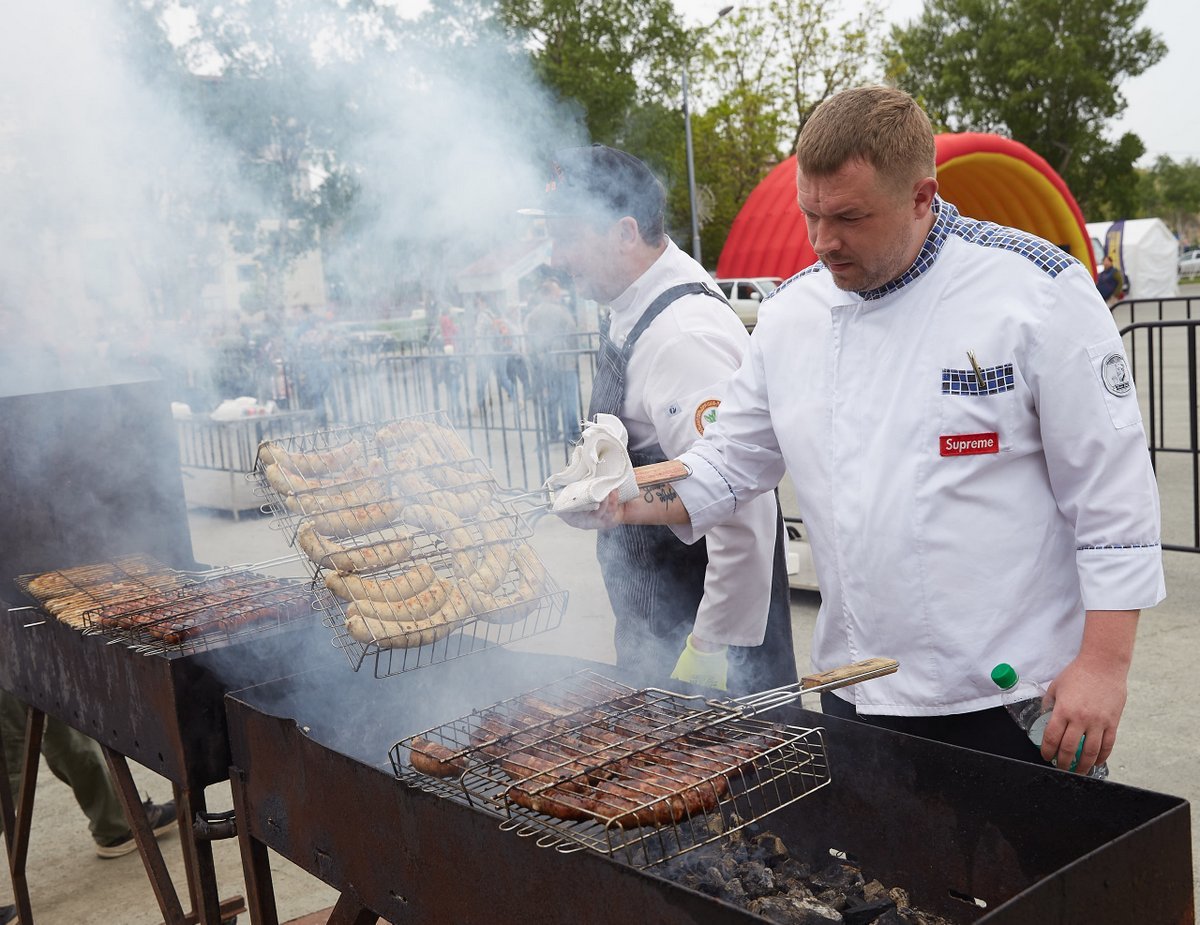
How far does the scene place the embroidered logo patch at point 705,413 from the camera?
2.96 metres

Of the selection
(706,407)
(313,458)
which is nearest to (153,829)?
(313,458)

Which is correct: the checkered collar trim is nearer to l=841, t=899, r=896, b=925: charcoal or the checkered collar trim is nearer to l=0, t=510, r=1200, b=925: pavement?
l=841, t=899, r=896, b=925: charcoal

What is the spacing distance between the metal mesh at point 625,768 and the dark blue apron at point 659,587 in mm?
1001

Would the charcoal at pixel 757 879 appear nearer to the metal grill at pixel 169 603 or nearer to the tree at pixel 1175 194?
the metal grill at pixel 169 603

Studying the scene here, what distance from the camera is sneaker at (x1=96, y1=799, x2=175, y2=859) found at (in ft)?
14.1

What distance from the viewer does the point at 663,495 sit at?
2.52 metres

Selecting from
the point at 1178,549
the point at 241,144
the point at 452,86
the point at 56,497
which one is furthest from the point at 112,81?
the point at 1178,549

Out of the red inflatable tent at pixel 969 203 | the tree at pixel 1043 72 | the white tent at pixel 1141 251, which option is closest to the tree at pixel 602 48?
the red inflatable tent at pixel 969 203

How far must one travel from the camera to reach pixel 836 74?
34000 millimetres

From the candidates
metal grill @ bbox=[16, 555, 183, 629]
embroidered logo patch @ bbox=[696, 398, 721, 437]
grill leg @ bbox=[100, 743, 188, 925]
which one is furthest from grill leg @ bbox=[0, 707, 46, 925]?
embroidered logo patch @ bbox=[696, 398, 721, 437]

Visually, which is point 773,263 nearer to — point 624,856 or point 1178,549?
point 1178,549

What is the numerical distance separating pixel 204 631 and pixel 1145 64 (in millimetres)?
47878

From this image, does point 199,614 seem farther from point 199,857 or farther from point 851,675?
point 851,675

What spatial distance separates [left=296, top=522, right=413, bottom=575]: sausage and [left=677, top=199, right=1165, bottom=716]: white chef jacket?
110 cm
